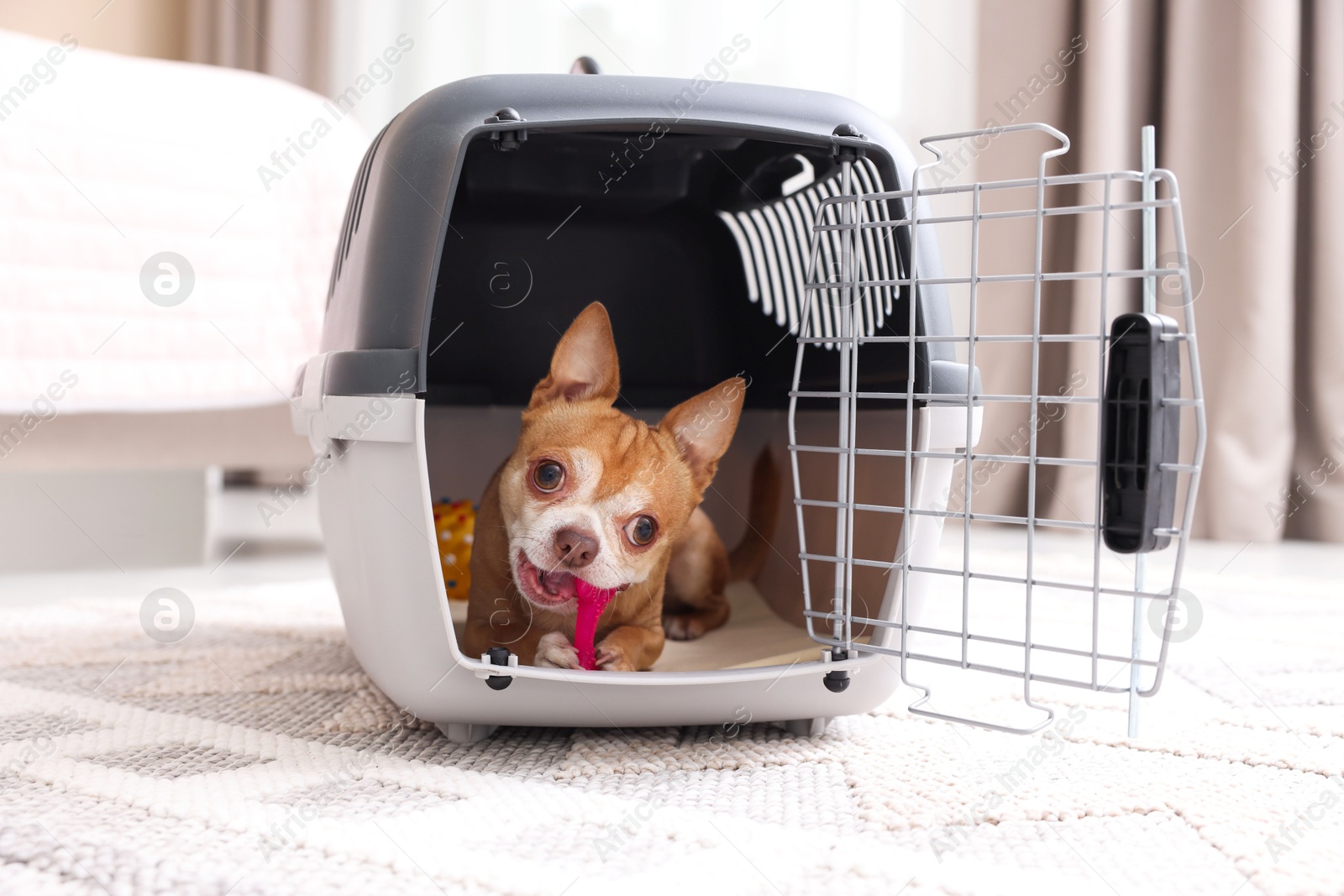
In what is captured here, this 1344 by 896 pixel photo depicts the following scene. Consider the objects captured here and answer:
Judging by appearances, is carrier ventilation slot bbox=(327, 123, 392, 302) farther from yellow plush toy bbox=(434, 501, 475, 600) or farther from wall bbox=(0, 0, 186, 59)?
wall bbox=(0, 0, 186, 59)

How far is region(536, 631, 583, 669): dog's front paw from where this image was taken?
975 mm

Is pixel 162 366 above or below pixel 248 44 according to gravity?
below

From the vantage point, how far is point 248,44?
4086 millimetres

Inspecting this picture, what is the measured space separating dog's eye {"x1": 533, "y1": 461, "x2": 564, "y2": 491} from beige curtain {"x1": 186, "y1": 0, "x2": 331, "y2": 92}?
11.1 feet

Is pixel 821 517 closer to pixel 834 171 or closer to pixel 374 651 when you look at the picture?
pixel 834 171

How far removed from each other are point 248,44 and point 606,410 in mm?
3762

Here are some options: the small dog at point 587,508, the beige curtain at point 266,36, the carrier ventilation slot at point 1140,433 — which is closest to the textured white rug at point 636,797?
the small dog at point 587,508

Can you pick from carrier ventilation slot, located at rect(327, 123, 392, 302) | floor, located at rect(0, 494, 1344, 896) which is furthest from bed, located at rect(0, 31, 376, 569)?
carrier ventilation slot, located at rect(327, 123, 392, 302)

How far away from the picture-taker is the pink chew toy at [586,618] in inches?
39.3

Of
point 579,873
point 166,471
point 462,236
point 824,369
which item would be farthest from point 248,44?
point 579,873

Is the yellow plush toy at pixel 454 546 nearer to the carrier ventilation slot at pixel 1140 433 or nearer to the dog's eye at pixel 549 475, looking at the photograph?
the dog's eye at pixel 549 475

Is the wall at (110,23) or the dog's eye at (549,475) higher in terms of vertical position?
the wall at (110,23)

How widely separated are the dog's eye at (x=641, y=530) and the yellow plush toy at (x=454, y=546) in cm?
43

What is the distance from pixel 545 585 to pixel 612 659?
0.10 meters
